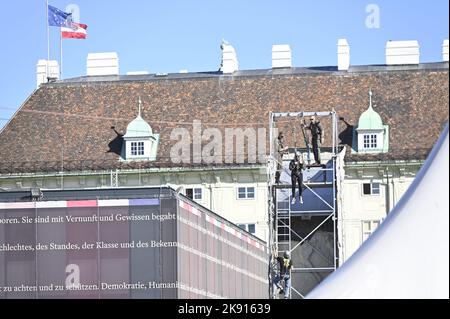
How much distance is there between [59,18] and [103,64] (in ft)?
29.0

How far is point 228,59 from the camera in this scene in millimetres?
83875

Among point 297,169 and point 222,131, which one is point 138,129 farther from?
point 297,169

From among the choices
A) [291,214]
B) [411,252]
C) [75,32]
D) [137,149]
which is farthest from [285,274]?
[137,149]

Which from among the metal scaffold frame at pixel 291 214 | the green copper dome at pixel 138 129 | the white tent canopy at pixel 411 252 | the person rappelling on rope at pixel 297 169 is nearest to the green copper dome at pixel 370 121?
the green copper dome at pixel 138 129

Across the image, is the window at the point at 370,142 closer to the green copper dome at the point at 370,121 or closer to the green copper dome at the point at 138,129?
the green copper dome at the point at 370,121

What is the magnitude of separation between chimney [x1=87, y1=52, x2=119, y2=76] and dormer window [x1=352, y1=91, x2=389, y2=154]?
15.1 m

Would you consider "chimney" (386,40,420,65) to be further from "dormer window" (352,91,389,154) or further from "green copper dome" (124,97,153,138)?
"green copper dome" (124,97,153,138)

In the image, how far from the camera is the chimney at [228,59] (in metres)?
83.0

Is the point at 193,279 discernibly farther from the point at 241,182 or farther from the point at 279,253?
the point at 241,182

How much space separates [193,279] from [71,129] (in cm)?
4298

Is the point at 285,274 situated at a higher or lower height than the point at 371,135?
lower

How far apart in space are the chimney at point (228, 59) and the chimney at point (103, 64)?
619 centimetres
